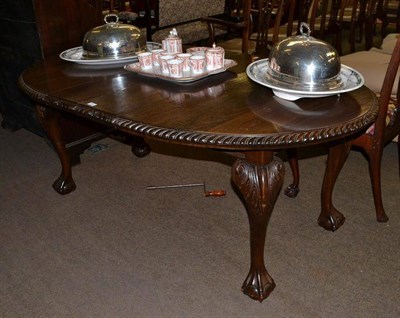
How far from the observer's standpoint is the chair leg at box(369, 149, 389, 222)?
5.80 ft

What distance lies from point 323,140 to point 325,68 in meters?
0.28

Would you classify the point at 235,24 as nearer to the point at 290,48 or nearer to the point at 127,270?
the point at 290,48

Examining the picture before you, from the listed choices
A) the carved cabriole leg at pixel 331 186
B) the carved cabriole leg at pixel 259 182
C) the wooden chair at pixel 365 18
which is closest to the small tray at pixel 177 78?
the carved cabriole leg at pixel 259 182

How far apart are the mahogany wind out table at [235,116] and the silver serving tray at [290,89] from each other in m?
0.03

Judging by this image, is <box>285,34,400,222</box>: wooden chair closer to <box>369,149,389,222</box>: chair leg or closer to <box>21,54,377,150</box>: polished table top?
<box>369,149,389,222</box>: chair leg

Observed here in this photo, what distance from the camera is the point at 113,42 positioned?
1709 mm

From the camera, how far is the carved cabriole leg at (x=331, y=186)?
161 cm

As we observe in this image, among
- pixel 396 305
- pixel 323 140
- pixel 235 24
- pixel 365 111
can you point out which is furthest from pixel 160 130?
pixel 235 24

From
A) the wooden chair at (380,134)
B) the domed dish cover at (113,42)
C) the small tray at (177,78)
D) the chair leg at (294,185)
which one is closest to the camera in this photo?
the small tray at (177,78)

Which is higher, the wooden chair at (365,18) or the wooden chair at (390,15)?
the wooden chair at (365,18)

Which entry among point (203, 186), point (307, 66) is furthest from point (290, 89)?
point (203, 186)

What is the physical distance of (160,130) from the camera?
1.18m

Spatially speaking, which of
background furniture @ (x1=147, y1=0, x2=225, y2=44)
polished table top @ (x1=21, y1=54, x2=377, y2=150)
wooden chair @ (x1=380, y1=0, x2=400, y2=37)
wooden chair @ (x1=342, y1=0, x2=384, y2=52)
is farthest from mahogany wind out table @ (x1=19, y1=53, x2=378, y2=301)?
wooden chair @ (x1=380, y1=0, x2=400, y2=37)

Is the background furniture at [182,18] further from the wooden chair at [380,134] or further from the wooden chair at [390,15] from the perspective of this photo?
the wooden chair at [380,134]
